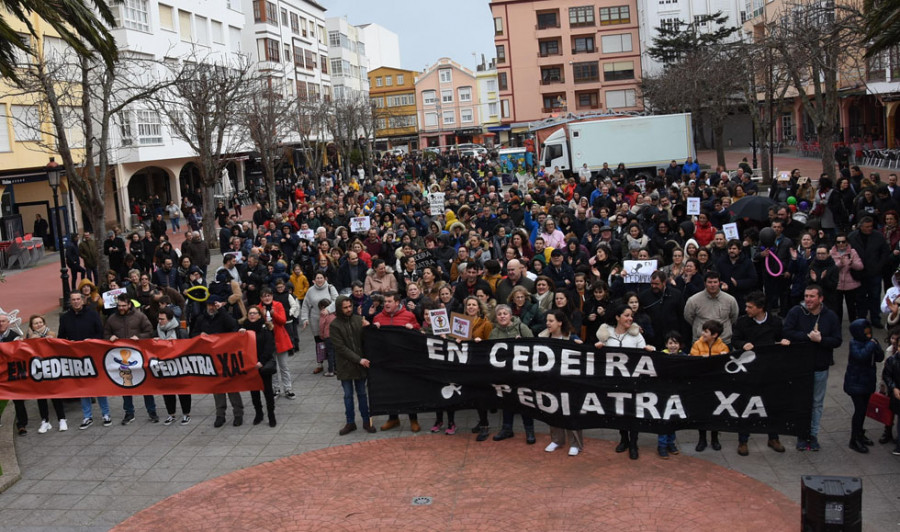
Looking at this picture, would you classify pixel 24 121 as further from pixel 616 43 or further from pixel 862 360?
pixel 616 43

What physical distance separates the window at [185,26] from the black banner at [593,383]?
124 feet

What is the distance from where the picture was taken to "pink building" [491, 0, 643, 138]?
3184 inches

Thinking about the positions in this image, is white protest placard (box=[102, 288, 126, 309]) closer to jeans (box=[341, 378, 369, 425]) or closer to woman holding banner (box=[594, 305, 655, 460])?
jeans (box=[341, 378, 369, 425])

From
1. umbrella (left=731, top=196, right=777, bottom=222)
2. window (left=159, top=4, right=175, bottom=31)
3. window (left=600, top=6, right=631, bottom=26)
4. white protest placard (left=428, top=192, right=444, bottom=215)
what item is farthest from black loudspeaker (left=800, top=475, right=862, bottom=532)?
window (left=600, top=6, right=631, bottom=26)

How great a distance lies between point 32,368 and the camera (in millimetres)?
12102

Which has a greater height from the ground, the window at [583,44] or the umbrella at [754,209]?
the window at [583,44]

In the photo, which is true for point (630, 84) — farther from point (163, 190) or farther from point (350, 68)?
point (163, 190)

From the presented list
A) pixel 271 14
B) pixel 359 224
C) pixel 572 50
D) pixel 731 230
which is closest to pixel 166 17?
pixel 271 14

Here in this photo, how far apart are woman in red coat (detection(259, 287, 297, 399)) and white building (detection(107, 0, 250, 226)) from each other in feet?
81.4

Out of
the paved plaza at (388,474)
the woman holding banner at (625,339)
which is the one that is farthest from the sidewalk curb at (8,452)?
the woman holding banner at (625,339)

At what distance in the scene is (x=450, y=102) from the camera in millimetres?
112375

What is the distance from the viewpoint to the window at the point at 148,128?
40062 mm

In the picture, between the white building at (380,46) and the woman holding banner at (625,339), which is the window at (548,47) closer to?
the white building at (380,46)

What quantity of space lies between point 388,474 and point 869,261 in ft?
26.3
